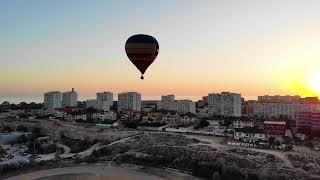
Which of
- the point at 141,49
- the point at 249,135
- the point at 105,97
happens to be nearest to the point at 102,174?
the point at 141,49

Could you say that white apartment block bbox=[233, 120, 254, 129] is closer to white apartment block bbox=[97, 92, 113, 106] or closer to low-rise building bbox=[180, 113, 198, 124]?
low-rise building bbox=[180, 113, 198, 124]

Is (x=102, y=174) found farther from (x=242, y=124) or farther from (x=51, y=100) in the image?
(x=51, y=100)

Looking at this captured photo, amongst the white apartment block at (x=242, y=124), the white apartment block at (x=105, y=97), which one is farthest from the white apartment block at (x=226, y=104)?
the white apartment block at (x=105, y=97)

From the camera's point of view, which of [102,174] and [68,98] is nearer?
[102,174]

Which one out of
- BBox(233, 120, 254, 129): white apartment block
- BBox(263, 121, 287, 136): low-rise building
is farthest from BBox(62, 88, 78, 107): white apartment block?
BBox(263, 121, 287, 136): low-rise building

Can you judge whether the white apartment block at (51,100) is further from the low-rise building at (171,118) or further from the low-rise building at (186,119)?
the low-rise building at (186,119)
